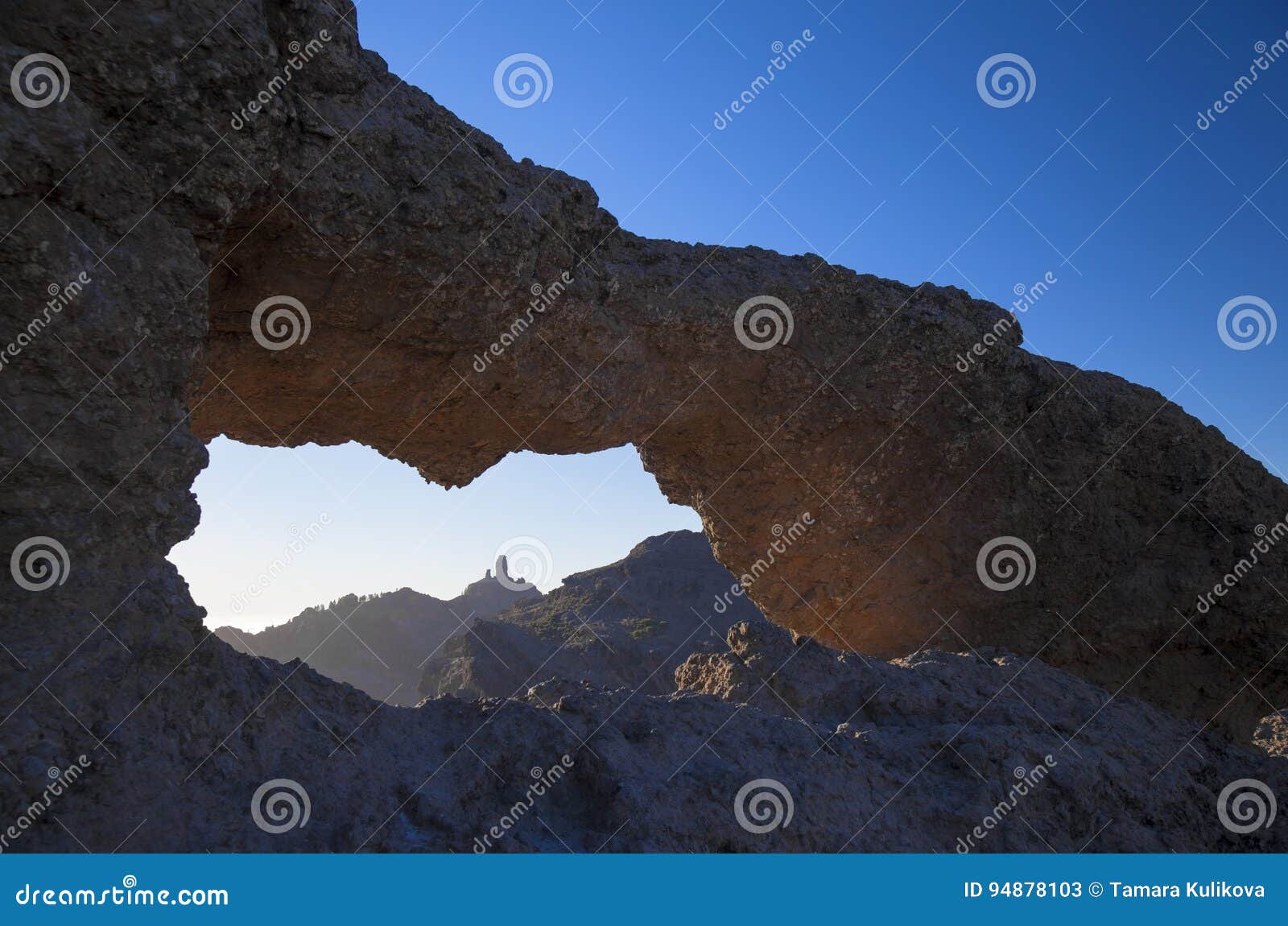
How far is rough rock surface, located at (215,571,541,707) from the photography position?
38.4m

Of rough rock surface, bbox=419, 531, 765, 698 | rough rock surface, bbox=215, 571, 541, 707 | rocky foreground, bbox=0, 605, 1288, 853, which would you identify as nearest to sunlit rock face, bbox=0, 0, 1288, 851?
rocky foreground, bbox=0, 605, 1288, 853

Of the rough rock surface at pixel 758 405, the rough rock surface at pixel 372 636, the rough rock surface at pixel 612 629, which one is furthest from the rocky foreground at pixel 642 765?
the rough rock surface at pixel 372 636

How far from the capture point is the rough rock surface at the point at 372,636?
126 ft

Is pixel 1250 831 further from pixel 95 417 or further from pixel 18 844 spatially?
pixel 95 417

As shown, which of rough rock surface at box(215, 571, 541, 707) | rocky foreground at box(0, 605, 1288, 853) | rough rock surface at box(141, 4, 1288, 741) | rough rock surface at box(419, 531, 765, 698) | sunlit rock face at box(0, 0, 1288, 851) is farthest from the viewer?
rough rock surface at box(215, 571, 541, 707)

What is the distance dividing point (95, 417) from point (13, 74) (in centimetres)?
178

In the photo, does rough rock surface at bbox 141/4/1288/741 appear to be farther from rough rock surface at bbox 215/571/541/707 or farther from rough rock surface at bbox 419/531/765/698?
rough rock surface at bbox 215/571/541/707

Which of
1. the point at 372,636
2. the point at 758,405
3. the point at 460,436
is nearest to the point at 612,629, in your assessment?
the point at 758,405

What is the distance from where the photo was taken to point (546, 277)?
7465mm

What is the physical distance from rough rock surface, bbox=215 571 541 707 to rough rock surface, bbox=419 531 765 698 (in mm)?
6162

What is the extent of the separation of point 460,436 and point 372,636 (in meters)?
33.8

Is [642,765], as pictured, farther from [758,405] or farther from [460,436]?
[758,405]

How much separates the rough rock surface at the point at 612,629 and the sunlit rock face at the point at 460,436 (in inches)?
425

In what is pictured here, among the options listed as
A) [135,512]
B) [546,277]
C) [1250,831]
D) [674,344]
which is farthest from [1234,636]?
[135,512]
